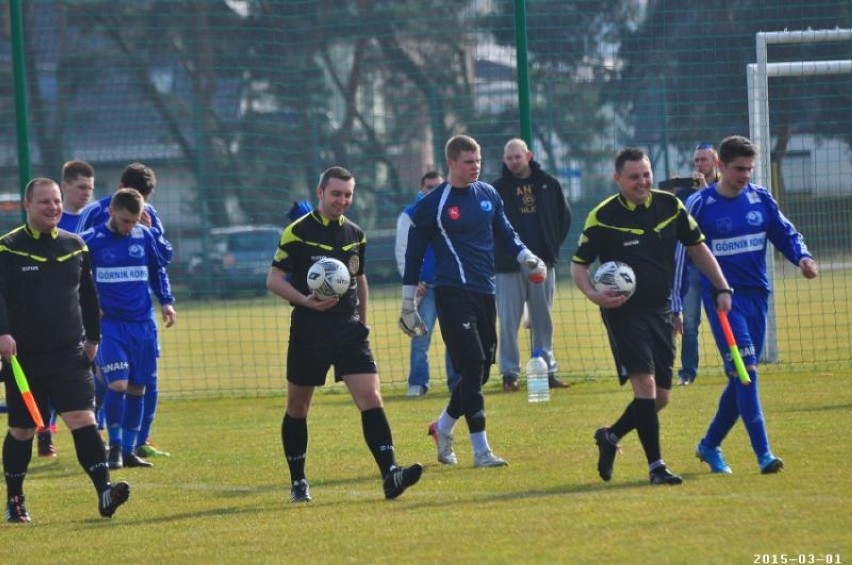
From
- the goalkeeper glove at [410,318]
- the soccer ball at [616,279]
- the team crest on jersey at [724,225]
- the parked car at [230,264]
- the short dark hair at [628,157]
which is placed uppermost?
the short dark hair at [628,157]

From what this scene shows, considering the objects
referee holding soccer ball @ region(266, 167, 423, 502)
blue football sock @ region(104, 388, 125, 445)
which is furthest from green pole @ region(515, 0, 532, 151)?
referee holding soccer ball @ region(266, 167, 423, 502)

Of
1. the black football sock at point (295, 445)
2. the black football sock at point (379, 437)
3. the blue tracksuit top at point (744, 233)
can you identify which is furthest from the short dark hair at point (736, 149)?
the black football sock at point (295, 445)

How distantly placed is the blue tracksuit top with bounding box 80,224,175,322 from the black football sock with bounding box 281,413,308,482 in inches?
101

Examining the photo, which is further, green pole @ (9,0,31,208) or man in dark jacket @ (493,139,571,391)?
green pole @ (9,0,31,208)

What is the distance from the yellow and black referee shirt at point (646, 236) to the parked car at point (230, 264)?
13316 millimetres

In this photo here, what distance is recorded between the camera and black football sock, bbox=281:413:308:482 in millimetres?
9078

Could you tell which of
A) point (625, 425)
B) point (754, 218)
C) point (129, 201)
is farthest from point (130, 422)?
point (754, 218)

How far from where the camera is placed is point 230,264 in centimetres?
2397

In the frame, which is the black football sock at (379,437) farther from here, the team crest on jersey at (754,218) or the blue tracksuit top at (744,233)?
the team crest on jersey at (754,218)

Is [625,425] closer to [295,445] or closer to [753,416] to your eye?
[753,416]

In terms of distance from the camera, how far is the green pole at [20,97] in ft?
51.4

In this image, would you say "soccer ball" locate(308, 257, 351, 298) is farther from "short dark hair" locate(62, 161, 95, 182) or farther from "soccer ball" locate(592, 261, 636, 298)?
"short dark hair" locate(62, 161, 95, 182)

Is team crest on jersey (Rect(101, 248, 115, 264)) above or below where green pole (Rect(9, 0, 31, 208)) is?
below

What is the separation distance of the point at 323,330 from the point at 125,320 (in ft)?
9.27
